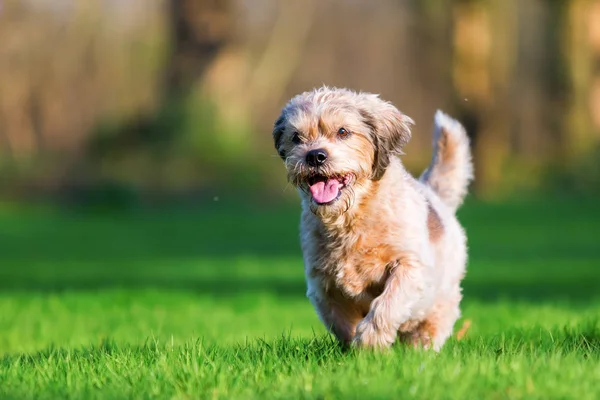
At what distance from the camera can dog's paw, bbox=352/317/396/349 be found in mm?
5703

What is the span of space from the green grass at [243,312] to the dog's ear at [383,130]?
1.12 m

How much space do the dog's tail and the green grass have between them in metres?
1.01

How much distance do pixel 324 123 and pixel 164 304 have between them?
5.96 meters

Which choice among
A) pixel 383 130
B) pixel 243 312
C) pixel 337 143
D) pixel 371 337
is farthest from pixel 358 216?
pixel 243 312

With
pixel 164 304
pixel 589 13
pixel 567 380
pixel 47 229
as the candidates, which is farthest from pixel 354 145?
pixel 589 13

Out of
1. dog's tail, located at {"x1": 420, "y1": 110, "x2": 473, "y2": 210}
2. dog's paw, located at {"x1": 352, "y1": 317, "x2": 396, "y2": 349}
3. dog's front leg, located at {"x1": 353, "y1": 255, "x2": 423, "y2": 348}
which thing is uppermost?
dog's tail, located at {"x1": 420, "y1": 110, "x2": 473, "y2": 210}

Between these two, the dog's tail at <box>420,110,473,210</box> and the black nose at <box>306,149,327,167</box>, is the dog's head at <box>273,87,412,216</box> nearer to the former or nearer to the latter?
the black nose at <box>306,149,327,167</box>

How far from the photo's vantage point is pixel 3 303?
452 inches

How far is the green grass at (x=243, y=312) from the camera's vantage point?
4.83 m

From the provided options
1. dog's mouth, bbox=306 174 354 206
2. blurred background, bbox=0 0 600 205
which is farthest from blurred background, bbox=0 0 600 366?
dog's mouth, bbox=306 174 354 206

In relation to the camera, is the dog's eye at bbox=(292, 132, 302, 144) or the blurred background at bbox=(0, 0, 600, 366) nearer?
the dog's eye at bbox=(292, 132, 302, 144)

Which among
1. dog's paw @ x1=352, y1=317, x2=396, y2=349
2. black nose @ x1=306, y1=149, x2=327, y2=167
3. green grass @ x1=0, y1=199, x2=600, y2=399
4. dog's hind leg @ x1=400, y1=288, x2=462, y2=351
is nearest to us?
green grass @ x1=0, y1=199, x2=600, y2=399

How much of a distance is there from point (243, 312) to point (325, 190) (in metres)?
5.31

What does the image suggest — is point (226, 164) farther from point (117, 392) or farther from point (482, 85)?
point (117, 392)
